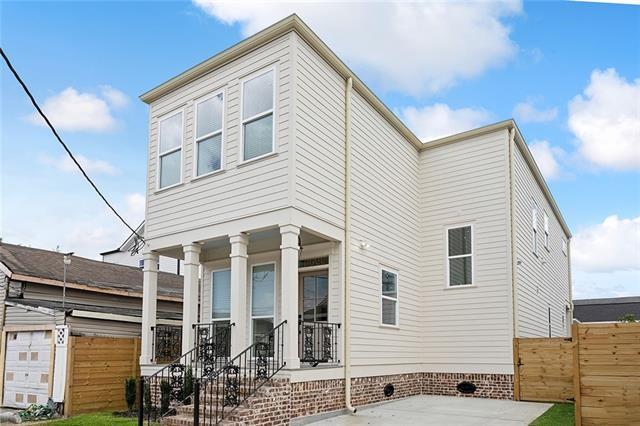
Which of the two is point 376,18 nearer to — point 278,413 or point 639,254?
point 278,413

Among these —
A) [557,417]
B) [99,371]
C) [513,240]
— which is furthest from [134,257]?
[557,417]

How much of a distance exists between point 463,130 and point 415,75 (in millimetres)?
1889

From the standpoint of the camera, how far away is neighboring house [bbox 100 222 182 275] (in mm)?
26609

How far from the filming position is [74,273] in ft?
51.9

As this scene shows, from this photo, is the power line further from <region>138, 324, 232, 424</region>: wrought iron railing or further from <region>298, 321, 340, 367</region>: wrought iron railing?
<region>298, 321, 340, 367</region>: wrought iron railing

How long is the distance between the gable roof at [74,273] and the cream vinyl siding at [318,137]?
798 centimetres

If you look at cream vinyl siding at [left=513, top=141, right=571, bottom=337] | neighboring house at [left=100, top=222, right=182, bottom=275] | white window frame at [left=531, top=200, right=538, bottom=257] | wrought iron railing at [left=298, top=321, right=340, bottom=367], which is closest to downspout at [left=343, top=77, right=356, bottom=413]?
wrought iron railing at [left=298, top=321, right=340, bottom=367]

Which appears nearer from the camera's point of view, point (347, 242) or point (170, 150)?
point (347, 242)

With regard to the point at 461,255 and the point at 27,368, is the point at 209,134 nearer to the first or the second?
the point at 461,255

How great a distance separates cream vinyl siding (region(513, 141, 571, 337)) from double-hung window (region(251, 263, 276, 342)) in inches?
228

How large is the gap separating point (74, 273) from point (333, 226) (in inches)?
347

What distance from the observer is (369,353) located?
451 inches

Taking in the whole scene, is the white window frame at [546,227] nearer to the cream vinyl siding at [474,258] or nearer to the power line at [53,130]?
the cream vinyl siding at [474,258]

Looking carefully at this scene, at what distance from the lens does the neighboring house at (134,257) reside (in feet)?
87.3
